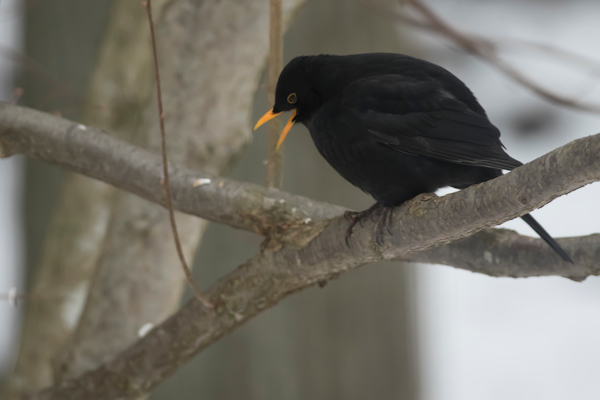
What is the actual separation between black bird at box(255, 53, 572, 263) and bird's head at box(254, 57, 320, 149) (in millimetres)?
77

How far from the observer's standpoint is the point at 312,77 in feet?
5.40

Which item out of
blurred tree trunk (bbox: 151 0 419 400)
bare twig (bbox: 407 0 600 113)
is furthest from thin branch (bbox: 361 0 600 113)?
blurred tree trunk (bbox: 151 0 419 400)

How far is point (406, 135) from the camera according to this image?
4.58 ft

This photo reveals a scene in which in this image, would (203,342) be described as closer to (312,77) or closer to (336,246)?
(336,246)

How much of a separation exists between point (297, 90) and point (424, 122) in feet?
1.43

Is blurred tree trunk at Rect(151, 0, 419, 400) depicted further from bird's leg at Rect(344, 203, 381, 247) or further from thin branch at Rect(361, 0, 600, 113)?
bird's leg at Rect(344, 203, 381, 247)

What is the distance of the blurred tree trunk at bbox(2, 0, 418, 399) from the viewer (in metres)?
2.12

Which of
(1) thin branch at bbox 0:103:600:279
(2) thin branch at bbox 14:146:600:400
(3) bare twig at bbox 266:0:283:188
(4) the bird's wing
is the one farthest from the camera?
(3) bare twig at bbox 266:0:283:188

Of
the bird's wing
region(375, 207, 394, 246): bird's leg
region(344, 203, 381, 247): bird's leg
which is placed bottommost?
region(344, 203, 381, 247): bird's leg

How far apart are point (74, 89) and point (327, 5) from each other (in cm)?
164

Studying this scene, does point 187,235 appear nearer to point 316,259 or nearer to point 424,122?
point 316,259

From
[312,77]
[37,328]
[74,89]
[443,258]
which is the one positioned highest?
[312,77]

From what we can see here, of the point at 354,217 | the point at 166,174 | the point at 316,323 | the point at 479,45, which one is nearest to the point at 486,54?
the point at 479,45

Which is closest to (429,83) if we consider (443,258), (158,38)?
(443,258)
